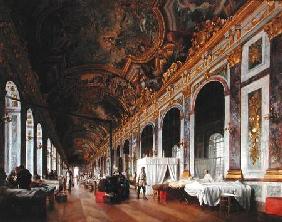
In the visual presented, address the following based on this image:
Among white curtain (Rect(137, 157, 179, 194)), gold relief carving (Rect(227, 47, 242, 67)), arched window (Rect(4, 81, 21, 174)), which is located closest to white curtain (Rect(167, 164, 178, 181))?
white curtain (Rect(137, 157, 179, 194))

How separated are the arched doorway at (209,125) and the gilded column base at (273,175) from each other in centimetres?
582

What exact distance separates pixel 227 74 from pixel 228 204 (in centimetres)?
453

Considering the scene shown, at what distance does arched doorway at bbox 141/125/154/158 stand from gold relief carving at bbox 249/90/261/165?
48.2 feet

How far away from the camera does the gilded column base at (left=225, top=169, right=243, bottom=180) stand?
43.1 ft

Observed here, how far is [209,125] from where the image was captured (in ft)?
66.7

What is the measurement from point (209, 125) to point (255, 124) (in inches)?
318

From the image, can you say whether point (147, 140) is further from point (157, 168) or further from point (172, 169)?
point (172, 169)

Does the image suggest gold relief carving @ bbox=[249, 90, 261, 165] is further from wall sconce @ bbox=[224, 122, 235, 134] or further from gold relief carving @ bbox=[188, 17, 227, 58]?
gold relief carving @ bbox=[188, 17, 227, 58]

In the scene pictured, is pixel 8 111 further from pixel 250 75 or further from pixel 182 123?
pixel 250 75

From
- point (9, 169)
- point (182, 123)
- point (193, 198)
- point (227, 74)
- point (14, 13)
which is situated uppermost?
point (14, 13)

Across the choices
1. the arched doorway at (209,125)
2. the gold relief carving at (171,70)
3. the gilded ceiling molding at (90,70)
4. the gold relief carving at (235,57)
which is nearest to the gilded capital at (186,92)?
the arched doorway at (209,125)

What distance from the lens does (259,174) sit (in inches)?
470

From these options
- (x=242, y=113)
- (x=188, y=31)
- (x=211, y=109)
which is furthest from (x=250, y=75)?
(x=211, y=109)

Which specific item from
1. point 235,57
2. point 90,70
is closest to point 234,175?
point 235,57
